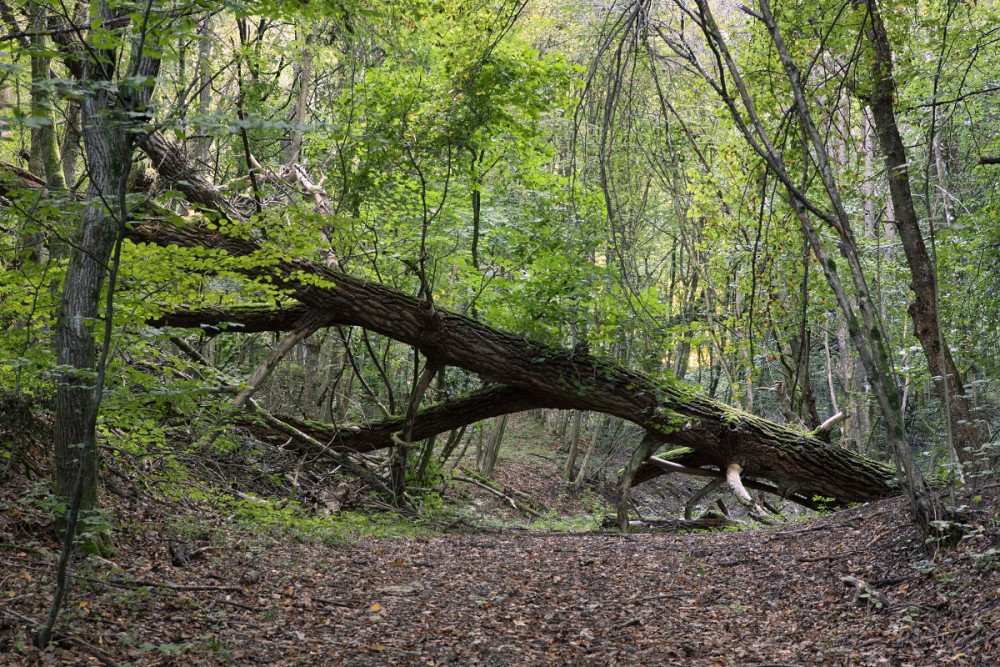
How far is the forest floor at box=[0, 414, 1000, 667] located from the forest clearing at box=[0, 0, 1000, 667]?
0.10 feet

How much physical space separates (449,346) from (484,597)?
316 cm

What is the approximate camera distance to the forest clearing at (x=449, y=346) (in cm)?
362

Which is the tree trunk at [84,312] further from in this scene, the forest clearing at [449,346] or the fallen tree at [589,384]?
the fallen tree at [589,384]

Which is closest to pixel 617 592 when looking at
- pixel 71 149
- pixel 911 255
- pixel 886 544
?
pixel 886 544

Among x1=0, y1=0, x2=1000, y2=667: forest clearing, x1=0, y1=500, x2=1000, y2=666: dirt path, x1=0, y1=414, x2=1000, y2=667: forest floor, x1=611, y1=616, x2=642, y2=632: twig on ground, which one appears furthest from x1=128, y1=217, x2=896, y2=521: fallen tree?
x1=611, y1=616, x2=642, y2=632: twig on ground

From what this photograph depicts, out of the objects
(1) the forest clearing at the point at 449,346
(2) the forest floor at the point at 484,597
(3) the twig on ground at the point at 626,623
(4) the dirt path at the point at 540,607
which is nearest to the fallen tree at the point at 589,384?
(1) the forest clearing at the point at 449,346

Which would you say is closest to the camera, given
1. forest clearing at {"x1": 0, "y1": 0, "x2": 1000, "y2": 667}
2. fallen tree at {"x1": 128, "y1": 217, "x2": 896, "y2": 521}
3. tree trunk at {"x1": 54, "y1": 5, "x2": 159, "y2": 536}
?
forest clearing at {"x1": 0, "y1": 0, "x2": 1000, "y2": 667}

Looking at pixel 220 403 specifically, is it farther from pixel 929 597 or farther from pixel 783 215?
pixel 783 215

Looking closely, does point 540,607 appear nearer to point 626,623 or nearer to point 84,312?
point 626,623

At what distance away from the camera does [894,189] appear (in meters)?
5.63

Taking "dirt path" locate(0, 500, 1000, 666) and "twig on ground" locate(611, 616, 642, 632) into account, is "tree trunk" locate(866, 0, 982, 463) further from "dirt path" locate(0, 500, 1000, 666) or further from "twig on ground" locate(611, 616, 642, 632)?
"twig on ground" locate(611, 616, 642, 632)

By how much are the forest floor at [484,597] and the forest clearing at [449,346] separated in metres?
0.03

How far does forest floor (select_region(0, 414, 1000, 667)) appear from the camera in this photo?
11.3ft

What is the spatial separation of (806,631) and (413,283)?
7339 millimetres
